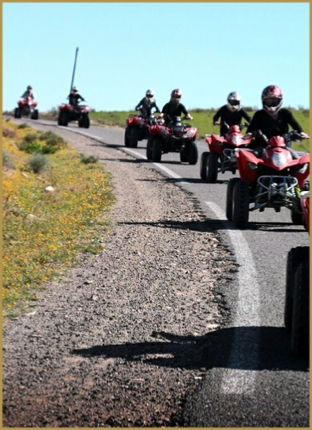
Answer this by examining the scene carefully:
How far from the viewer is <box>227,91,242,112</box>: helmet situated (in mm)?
20453

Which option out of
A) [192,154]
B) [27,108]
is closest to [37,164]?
[192,154]

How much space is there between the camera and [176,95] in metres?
24.4

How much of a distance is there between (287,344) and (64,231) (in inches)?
251

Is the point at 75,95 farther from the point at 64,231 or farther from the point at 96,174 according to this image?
the point at 64,231

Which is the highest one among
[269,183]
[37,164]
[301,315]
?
[37,164]

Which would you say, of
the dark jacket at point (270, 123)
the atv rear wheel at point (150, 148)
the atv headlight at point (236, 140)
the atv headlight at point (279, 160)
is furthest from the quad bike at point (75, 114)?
the atv headlight at point (279, 160)

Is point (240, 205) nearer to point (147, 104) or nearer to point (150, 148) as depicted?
point (150, 148)

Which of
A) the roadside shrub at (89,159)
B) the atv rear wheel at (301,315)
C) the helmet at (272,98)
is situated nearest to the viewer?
the atv rear wheel at (301,315)

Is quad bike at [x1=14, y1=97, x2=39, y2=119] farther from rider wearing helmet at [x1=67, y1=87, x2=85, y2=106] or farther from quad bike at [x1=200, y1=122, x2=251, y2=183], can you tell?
quad bike at [x1=200, y1=122, x2=251, y2=183]

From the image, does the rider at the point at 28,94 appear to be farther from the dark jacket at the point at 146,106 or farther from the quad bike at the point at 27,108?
the dark jacket at the point at 146,106

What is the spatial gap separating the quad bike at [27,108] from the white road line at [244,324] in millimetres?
44768

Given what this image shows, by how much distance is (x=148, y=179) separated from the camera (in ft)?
67.3

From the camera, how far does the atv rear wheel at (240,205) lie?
44.0ft

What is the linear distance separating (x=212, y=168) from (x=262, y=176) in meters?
6.33
